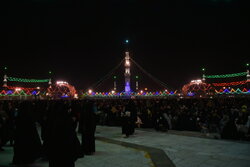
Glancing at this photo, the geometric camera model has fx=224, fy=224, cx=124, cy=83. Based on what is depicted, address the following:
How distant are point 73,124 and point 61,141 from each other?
17.8 inches

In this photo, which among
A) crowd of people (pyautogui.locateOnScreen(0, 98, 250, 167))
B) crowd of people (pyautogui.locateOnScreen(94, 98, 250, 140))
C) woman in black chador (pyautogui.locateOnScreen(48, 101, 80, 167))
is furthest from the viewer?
crowd of people (pyautogui.locateOnScreen(94, 98, 250, 140))

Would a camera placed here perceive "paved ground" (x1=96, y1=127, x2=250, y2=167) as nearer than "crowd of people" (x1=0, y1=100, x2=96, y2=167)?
No

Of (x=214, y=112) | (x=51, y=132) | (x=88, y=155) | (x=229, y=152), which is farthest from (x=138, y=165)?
(x=214, y=112)

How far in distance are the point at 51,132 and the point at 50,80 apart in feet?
276

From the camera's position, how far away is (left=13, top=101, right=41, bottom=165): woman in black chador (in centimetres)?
524

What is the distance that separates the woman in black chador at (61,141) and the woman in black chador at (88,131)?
246 cm

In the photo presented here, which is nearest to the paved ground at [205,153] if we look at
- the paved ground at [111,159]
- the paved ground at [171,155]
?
the paved ground at [171,155]

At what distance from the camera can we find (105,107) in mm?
15062

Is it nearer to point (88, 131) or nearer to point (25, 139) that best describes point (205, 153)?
point (88, 131)

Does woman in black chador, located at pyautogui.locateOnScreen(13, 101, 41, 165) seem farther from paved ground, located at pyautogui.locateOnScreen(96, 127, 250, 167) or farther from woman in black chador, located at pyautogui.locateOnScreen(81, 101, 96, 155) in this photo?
paved ground, located at pyautogui.locateOnScreen(96, 127, 250, 167)

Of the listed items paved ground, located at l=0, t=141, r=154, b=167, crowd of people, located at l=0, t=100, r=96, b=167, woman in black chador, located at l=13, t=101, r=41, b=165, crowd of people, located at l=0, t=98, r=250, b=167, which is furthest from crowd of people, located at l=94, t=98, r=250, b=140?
woman in black chador, located at l=13, t=101, r=41, b=165

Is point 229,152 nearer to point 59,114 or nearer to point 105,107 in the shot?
point 59,114

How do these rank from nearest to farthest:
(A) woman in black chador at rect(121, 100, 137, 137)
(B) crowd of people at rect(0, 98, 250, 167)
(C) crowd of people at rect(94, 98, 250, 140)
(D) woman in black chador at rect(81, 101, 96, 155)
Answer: (B) crowd of people at rect(0, 98, 250, 167) < (D) woman in black chador at rect(81, 101, 96, 155) < (C) crowd of people at rect(94, 98, 250, 140) < (A) woman in black chador at rect(121, 100, 137, 137)

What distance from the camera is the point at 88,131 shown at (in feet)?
21.0
